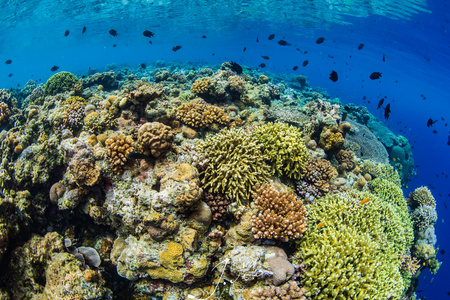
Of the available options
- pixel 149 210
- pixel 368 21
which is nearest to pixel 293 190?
pixel 149 210

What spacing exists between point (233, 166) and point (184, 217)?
1.60 m

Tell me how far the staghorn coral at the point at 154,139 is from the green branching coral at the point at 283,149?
8.89 feet

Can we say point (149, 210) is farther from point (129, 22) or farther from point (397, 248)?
point (129, 22)

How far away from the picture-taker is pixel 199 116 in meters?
6.92

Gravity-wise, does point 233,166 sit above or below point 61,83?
above

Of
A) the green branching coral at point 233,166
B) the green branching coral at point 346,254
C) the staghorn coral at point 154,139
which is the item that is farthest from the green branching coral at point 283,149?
the staghorn coral at point 154,139

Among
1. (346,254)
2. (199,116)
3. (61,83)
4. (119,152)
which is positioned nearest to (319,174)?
(346,254)

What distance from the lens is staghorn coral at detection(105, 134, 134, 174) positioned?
5336 millimetres

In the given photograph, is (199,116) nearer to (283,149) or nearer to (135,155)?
(135,155)

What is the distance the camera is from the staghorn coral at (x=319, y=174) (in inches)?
263

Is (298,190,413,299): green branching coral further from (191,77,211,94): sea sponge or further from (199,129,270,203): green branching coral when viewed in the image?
(191,77,211,94): sea sponge

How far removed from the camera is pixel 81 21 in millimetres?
41938

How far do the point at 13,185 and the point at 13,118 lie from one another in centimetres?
775

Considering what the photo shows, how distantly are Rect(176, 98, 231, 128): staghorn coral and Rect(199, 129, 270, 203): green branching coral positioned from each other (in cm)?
151
